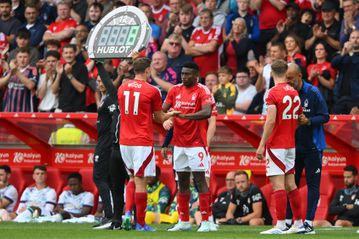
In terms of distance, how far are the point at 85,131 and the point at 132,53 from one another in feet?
19.2

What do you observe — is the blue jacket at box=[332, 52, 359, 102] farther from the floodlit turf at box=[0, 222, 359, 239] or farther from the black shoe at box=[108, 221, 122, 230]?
the black shoe at box=[108, 221, 122, 230]

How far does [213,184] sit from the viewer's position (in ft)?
65.7

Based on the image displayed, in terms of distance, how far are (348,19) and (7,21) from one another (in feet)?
27.0

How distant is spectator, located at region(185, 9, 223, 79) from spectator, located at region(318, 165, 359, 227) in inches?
198

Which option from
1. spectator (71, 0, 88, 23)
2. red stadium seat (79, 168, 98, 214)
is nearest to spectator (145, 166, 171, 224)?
red stadium seat (79, 168, 98, 214)

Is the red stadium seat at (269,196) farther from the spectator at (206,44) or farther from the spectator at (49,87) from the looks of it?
the spectator at (49,87)

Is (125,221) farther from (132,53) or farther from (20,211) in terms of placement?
(20,211)

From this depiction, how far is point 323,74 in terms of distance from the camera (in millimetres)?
20438

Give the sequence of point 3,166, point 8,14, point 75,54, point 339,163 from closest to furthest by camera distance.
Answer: point 339,163, point 3,166, point 75,54, point 8,14

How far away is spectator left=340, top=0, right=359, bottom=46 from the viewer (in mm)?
Result: 20875

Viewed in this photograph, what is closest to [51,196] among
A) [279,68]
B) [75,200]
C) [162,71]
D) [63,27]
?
[75,200]

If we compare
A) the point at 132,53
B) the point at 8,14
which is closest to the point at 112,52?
the point at 132,53

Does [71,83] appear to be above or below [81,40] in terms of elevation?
below

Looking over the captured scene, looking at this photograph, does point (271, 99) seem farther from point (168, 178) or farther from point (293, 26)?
point (293, 26)
